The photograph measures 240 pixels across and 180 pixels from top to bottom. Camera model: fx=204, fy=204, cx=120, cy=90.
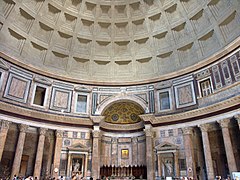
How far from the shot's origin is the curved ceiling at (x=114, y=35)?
70.0 feet

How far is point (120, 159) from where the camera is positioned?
24.8 m

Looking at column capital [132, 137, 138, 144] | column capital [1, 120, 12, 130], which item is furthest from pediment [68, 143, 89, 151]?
column capital [1, 120, 12, 130]

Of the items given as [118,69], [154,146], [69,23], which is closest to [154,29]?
[118,69]

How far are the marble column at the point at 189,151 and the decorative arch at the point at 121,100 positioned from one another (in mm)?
5197

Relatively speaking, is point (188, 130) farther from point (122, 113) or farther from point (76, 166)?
point (76, 166)

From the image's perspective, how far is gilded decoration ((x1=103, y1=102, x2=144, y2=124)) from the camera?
2586cm

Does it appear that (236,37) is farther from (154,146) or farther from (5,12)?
(5,12)

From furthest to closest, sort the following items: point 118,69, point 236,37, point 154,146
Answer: point 118,69, point 154,146, point 236,37

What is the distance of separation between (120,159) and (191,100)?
1096 centimetres

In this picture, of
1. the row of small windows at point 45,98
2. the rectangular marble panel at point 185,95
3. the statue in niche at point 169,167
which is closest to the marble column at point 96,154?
the row of small windows at point 45,98

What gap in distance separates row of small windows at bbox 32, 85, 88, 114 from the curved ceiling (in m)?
2.27

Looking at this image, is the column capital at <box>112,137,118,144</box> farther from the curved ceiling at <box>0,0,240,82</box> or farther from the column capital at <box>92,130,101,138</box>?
the curved ceiling at <box>0,0,240,82</box>

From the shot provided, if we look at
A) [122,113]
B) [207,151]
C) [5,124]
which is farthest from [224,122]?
[5,124]

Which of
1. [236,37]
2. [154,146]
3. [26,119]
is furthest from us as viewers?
[154,146]
